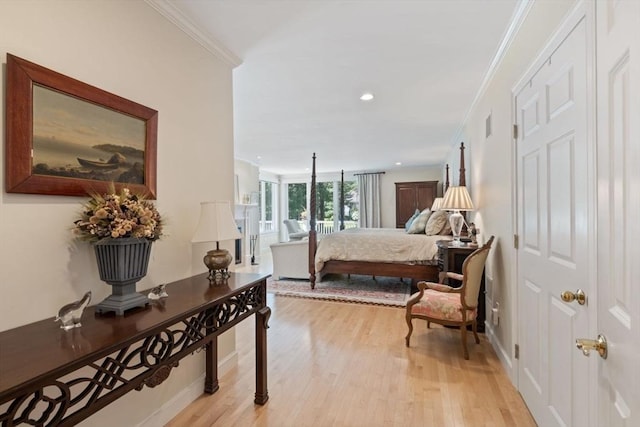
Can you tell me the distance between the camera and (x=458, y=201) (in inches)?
136

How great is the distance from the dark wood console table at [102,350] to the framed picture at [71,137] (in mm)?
583

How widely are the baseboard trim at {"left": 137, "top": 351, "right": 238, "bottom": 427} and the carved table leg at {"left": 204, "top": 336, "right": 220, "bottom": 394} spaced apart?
43 millimetres

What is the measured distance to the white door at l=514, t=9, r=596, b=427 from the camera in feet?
3.99

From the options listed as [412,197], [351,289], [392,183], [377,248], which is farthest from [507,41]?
[392,183]

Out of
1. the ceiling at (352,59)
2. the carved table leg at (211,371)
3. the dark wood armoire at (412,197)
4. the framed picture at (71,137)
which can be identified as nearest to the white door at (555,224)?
the ceiling at (352,59)

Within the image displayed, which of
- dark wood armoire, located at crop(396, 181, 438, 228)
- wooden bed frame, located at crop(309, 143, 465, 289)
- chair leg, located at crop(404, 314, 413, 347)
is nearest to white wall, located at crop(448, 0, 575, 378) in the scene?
chair leg, located at crop(404, 314, 413, 347)

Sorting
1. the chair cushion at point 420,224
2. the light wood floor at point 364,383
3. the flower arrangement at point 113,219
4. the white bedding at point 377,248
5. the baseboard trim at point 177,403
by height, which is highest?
the flower arrangement at point 113,219

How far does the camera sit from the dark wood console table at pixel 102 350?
0.83 m

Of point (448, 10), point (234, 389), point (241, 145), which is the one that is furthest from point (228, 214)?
point (241, 145)

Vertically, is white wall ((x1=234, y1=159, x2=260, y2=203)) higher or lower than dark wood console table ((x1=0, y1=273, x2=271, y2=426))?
higher

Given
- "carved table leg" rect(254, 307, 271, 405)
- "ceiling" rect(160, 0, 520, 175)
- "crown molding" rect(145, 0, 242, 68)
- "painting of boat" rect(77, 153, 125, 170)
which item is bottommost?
"carved table leg" rect(254, 307, 271, 405)

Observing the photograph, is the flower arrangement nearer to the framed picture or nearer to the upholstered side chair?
the framed picture

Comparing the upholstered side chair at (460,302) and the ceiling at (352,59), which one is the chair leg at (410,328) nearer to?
the upholstered side chair at (460,302)

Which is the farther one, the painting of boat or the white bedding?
the white bedding
